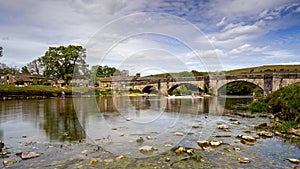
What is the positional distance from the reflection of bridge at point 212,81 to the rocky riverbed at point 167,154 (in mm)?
39660

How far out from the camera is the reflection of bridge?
44.3 meters

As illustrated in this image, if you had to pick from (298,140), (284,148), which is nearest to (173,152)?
(284,148)

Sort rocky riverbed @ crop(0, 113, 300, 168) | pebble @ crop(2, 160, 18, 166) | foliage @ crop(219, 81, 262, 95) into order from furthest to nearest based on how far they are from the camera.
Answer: foliage @ crop(219, 81, 262, 95)
rocky riverbed @ crop(0, 113, 300, 168)
pebble @ crop(2, 160, 18, 166)

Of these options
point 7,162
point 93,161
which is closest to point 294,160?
point 93,161

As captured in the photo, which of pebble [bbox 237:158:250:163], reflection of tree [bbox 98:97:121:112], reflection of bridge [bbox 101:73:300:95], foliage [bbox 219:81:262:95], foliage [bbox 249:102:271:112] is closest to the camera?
pebble [bbox 237:158:250:163]

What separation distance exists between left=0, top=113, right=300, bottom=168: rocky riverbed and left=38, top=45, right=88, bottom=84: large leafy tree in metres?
65.2

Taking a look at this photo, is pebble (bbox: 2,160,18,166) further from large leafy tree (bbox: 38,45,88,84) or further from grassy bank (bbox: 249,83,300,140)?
large leafy tree (bbox: 38,45,88,84)

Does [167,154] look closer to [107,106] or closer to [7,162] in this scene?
[7,162]

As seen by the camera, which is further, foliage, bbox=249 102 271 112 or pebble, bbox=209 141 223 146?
foliage, bbox=249 102 271 112

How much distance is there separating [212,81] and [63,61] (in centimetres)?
4919

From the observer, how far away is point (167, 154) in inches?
320

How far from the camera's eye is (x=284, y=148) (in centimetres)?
887

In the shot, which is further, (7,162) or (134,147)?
(134,147)

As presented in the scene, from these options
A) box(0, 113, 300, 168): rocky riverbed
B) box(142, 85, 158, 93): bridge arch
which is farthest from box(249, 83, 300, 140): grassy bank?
box(142, 85, 158, 93): bridge arch
